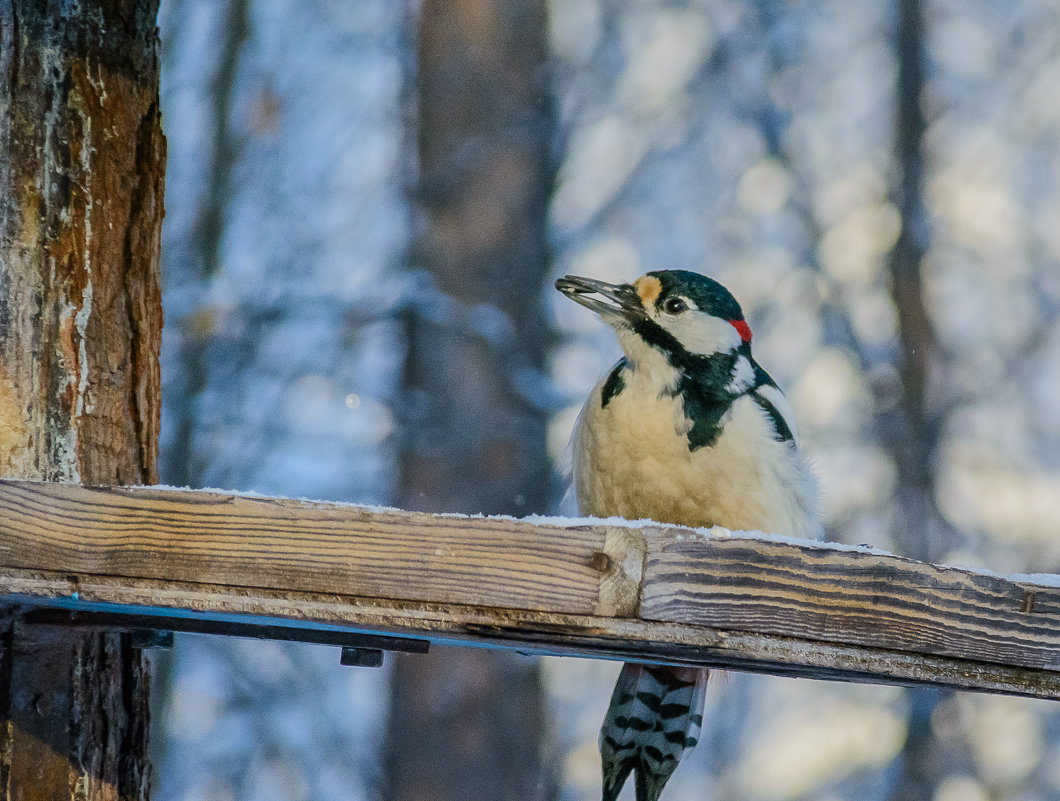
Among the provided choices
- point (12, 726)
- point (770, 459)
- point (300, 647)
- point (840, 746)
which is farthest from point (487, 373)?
point (840, 746)

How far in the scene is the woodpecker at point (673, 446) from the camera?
2.34 m

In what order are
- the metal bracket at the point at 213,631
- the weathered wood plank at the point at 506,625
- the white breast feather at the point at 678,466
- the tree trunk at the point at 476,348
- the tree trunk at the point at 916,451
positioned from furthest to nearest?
the tree trunk at the point at 916,451, the tree trunk at the point at 476,348, the white breast feather at the point at 678,466, the metal bracket at the point at 213,631, the weathered wood plank at the point at 506,625

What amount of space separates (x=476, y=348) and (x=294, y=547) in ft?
12.0

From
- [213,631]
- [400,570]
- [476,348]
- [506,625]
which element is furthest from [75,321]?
[476,348]

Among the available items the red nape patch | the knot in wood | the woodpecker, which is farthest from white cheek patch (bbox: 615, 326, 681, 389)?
the knot in wood

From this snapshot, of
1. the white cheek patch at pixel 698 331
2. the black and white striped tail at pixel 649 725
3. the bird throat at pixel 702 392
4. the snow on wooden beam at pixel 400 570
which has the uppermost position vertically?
the white cheek patch at pixel 698 331

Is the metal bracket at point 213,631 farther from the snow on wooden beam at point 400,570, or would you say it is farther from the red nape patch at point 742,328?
the red nape patch at point 742,328

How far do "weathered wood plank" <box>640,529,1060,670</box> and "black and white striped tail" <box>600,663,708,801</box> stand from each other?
0.77 metres

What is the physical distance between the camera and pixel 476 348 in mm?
5312

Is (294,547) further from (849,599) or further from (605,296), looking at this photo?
(605,296)

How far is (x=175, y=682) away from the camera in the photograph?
7.12m

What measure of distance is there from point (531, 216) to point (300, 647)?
3.12 m

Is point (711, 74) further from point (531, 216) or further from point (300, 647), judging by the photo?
point (300, 647)

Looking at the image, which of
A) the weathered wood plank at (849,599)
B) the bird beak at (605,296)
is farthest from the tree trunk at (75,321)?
the weathered wood plank at (849,599)
